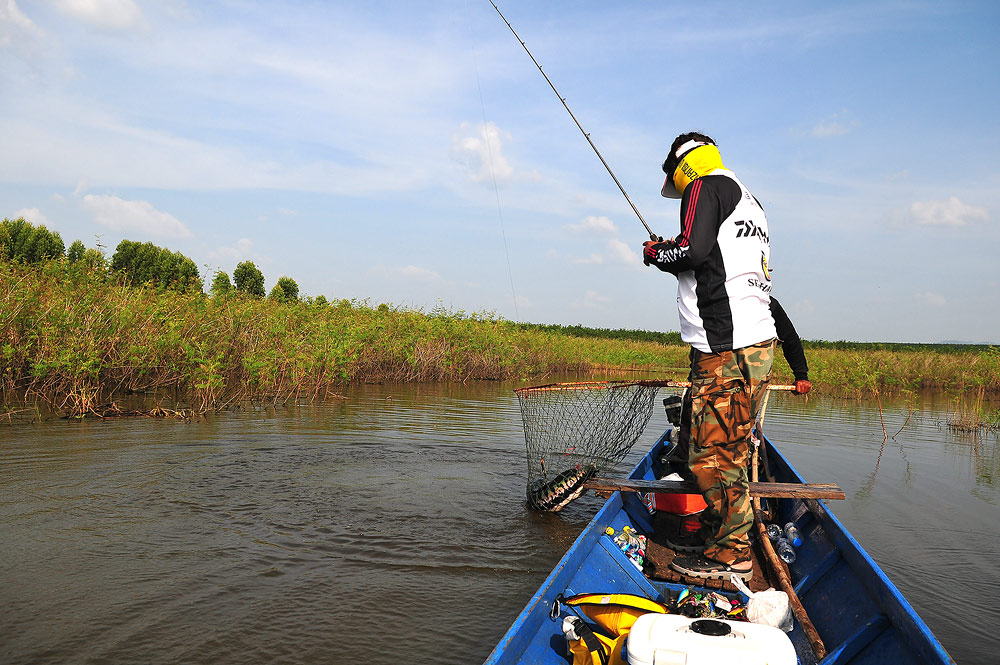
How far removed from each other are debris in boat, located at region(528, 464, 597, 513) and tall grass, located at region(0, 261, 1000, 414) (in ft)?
22.4

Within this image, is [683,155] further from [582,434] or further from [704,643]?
[582,434]

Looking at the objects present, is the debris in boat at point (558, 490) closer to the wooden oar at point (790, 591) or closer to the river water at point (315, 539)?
the river water at point (315, 539)

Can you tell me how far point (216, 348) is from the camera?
479 inches

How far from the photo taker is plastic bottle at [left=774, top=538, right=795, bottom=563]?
463 centimetres

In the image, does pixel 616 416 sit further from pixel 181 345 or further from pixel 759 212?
pixel 181 345

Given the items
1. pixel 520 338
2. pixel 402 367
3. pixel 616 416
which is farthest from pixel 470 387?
pixel 616 416

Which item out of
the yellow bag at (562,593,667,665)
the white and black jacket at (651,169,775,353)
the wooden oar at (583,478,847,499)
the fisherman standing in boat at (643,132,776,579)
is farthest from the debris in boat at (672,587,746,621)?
the white and black jacket at (651,169,775,353)

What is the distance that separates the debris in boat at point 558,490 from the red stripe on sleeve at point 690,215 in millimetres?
3399

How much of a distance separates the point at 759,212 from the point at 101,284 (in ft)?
39.3

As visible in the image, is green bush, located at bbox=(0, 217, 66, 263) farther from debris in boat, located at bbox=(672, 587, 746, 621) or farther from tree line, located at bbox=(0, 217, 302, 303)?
debris in boat, located at bbox=(672, 587, 746, 621)

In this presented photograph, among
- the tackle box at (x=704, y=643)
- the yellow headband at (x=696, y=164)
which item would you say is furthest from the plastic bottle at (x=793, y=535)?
the yellow headband at (x=696, y=164)

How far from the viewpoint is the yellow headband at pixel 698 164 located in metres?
4.18

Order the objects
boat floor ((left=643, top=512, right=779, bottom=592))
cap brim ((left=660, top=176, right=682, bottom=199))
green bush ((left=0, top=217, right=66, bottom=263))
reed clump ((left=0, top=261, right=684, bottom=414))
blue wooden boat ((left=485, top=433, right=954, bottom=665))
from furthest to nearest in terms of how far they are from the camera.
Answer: green bush ((left=0, top=217, right=66, bottom=263))
reed clump ((left=0, top=261, right=684, bottom=414))
cap brim ((left=660, top=176, right=682, bottom=199))
boat floor ((left=643, top=512, right=779, bottom=592))
blue wooden boat ((left=485, top=433, right=954, bottom=665))

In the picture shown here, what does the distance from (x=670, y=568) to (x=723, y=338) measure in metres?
1.56
